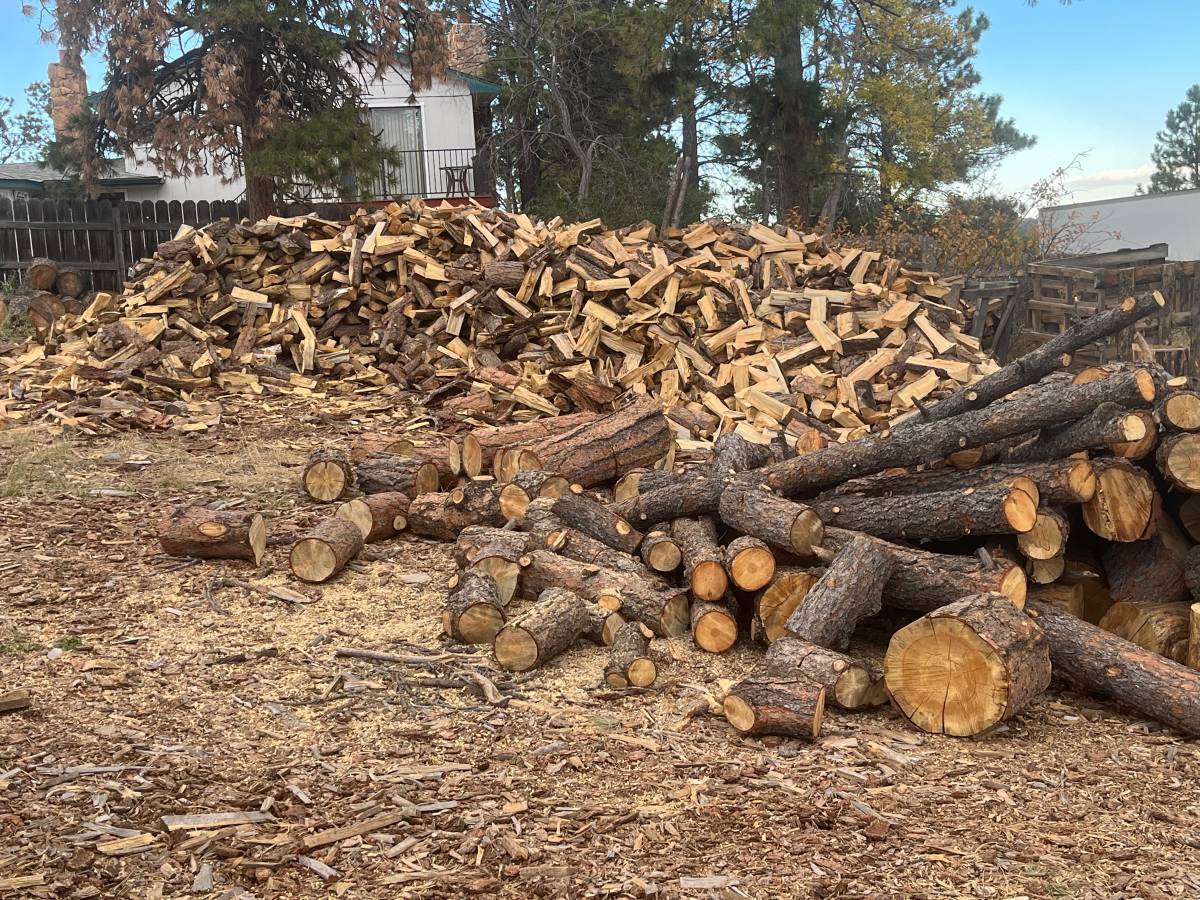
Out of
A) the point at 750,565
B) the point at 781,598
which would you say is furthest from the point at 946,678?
the point at 750,565

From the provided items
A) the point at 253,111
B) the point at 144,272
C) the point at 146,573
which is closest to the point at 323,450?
the point at 146,573

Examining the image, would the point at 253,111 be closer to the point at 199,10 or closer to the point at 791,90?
the point at 199,10

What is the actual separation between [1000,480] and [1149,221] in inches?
1447

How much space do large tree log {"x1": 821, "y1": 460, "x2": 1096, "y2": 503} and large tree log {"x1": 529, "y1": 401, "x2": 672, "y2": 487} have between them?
2027 mm

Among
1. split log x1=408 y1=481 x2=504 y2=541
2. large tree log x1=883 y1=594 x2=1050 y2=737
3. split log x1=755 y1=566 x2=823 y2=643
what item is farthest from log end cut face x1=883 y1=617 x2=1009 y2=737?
split log x1=408 y1=481 x2=504 y2=541

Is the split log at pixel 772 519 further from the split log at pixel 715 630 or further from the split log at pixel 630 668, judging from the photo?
the split log at pixel 630 668

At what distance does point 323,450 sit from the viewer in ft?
26.0

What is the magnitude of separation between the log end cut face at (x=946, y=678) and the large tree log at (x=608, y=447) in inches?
136

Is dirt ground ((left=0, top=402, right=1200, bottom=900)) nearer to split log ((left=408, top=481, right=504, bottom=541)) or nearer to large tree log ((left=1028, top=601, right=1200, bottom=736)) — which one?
large tree log ((left=1028, top=601, right=1200, bottom=736))

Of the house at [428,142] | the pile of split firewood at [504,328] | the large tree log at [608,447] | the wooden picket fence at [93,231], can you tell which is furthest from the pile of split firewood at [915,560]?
the house at [428,142]

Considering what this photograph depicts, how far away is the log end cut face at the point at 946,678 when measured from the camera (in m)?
4.23

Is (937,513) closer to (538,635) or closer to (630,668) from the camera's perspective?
(630,668)

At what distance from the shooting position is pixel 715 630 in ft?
17.3

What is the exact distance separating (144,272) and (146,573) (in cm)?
854
